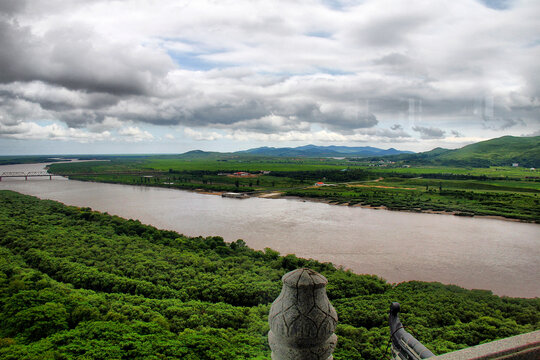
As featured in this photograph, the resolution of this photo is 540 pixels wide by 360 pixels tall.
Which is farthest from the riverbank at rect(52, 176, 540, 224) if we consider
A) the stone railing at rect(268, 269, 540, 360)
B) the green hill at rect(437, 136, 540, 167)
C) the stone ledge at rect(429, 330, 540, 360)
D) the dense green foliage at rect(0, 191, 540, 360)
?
the green hill at rect(437, 136, 540, 167)

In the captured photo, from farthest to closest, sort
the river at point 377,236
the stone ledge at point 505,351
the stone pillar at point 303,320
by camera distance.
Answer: the river at point 377,236, the stone ledge at point 505,351, the stone pillar at point 303,320

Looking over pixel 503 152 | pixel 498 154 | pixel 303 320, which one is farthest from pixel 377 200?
pixel 503 152

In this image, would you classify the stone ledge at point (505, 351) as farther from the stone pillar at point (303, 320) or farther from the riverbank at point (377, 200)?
the riverbank at point (377, 200)

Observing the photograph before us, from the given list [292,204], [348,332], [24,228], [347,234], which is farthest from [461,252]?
[24,228]

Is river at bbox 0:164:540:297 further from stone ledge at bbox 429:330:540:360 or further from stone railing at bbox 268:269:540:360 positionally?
stone railing at bbox 268:269:540:360

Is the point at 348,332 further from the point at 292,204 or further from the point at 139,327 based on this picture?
the point at 292,204

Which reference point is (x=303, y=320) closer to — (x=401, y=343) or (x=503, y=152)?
(x=401, y=343)

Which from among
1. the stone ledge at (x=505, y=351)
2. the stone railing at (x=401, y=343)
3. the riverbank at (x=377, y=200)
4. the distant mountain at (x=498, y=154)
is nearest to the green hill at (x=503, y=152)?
the distant mountain at (x=498, y=154)
